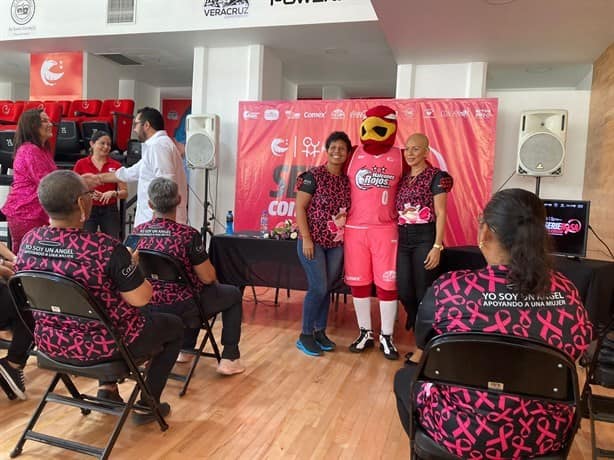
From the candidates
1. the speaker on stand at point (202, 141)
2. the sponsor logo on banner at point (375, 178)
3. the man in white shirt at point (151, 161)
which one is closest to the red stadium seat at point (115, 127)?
the speaker on stand at point (202, 141)

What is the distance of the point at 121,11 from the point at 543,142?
5208mm

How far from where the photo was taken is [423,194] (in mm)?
2678

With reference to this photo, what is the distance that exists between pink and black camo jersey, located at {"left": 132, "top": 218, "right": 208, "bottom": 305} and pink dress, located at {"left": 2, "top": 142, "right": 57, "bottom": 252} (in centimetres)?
109

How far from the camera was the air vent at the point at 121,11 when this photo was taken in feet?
19.3

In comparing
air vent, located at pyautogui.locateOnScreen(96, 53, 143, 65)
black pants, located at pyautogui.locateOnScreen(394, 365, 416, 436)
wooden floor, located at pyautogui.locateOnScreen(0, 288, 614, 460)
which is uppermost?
air vent, located at pyautogui.locateOnScreen(96, 53, 143, 65)

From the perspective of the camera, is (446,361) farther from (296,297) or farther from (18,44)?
(18,44)

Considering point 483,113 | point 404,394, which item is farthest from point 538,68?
point 404,394

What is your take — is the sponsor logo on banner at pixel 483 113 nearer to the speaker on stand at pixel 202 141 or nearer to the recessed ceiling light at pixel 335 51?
the recessed ceiling light at pixel 335 51

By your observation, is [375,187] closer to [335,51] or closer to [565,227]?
[565,227]

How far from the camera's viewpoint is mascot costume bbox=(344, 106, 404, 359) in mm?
2762

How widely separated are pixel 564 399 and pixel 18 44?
26.4ft

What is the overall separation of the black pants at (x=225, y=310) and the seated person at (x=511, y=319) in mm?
1397

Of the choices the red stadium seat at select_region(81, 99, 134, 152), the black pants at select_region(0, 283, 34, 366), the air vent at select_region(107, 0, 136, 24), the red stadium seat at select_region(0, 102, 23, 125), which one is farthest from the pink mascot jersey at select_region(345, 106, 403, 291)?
the red stadium seat at select_region(0, 102, 23, 125)

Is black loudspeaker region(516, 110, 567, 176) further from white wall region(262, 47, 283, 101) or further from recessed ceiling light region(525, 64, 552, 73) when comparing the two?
white wall region(262, 47, 283, 101)
